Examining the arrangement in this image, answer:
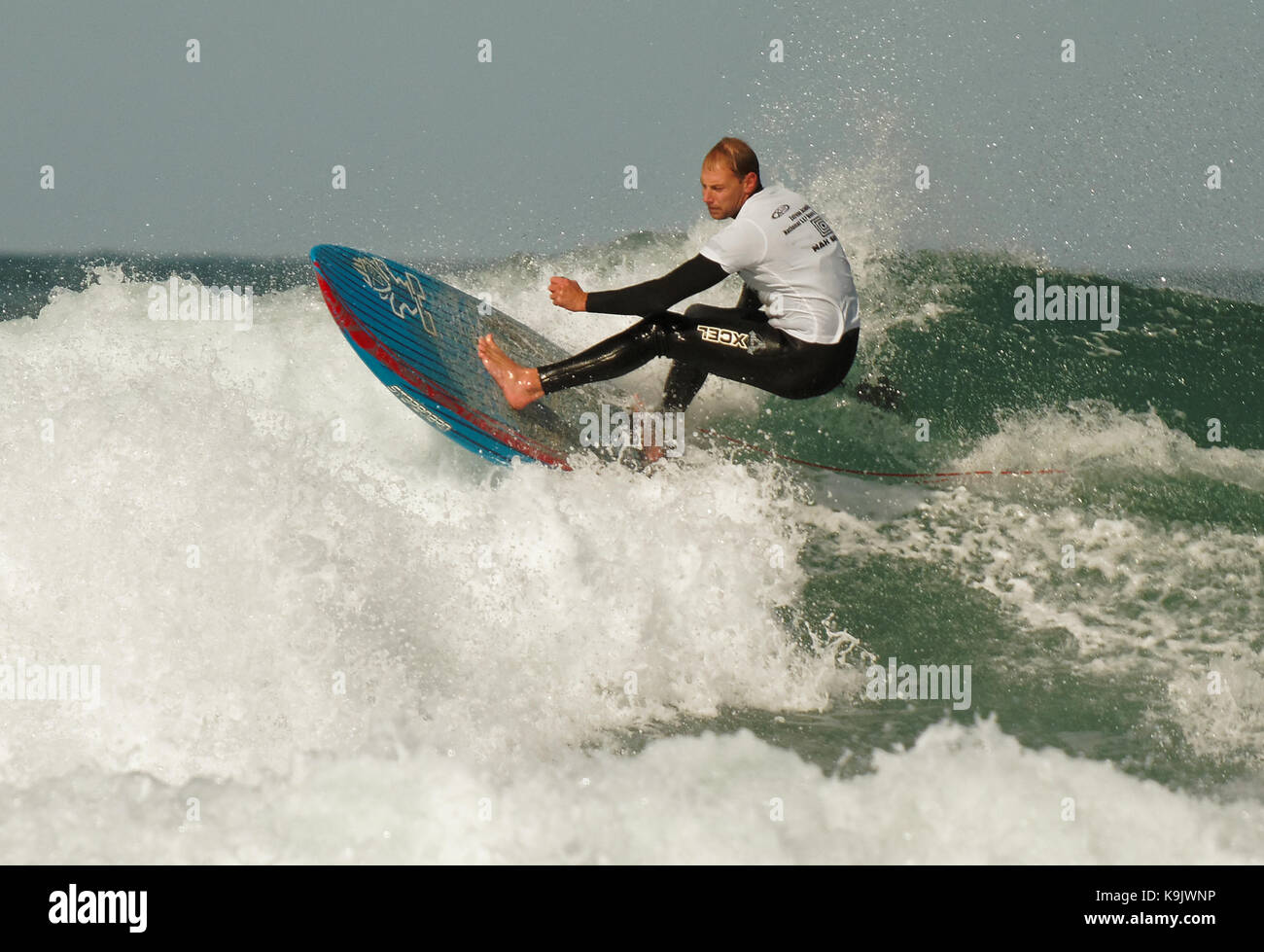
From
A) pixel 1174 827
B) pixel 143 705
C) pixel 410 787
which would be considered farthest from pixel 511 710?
pixel 1174 827

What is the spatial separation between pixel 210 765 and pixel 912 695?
2.78 m

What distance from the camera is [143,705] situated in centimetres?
427

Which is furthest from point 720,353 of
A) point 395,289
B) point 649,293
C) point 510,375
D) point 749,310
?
point 395,289

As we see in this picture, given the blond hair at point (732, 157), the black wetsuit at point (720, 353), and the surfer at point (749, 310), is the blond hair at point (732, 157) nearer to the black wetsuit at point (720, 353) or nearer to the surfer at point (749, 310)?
the surfer at point (749, 310)

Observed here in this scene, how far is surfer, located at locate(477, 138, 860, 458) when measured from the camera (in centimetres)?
496

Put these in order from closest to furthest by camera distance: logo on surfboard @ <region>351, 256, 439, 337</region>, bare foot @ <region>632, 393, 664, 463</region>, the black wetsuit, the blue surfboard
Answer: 1. the black wetsuit
2. the blue surfboard
3. logo on surfboard @ <region>351, 256, 439, 337</region>
4. bare foot @ <region>632, 393, 664, 463</region>

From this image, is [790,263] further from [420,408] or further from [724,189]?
[420,408]

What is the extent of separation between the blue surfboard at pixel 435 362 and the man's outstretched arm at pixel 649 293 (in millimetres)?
836

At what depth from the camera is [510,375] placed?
5539mm

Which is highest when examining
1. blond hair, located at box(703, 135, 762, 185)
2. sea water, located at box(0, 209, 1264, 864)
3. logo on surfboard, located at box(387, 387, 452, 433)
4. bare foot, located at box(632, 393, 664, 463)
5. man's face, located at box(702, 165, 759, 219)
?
blond hair, located at box(703, 135, 762, 185)

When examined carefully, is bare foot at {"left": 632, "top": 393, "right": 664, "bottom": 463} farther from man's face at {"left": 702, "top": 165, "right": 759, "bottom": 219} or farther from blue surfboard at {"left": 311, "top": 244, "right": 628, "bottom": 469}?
man's face at {"left": 702, "top": 165, "right": 759, "bottom": 219}

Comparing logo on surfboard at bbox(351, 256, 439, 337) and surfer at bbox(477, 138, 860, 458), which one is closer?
surfer at bbox(477, 138, 860, 458)

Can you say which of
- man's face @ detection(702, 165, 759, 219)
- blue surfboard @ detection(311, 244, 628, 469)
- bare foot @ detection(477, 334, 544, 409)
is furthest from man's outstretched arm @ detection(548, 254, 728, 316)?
blue surfboard @ detection(311, 244, 628, 469)

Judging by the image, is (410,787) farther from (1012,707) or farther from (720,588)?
(1012,707)
